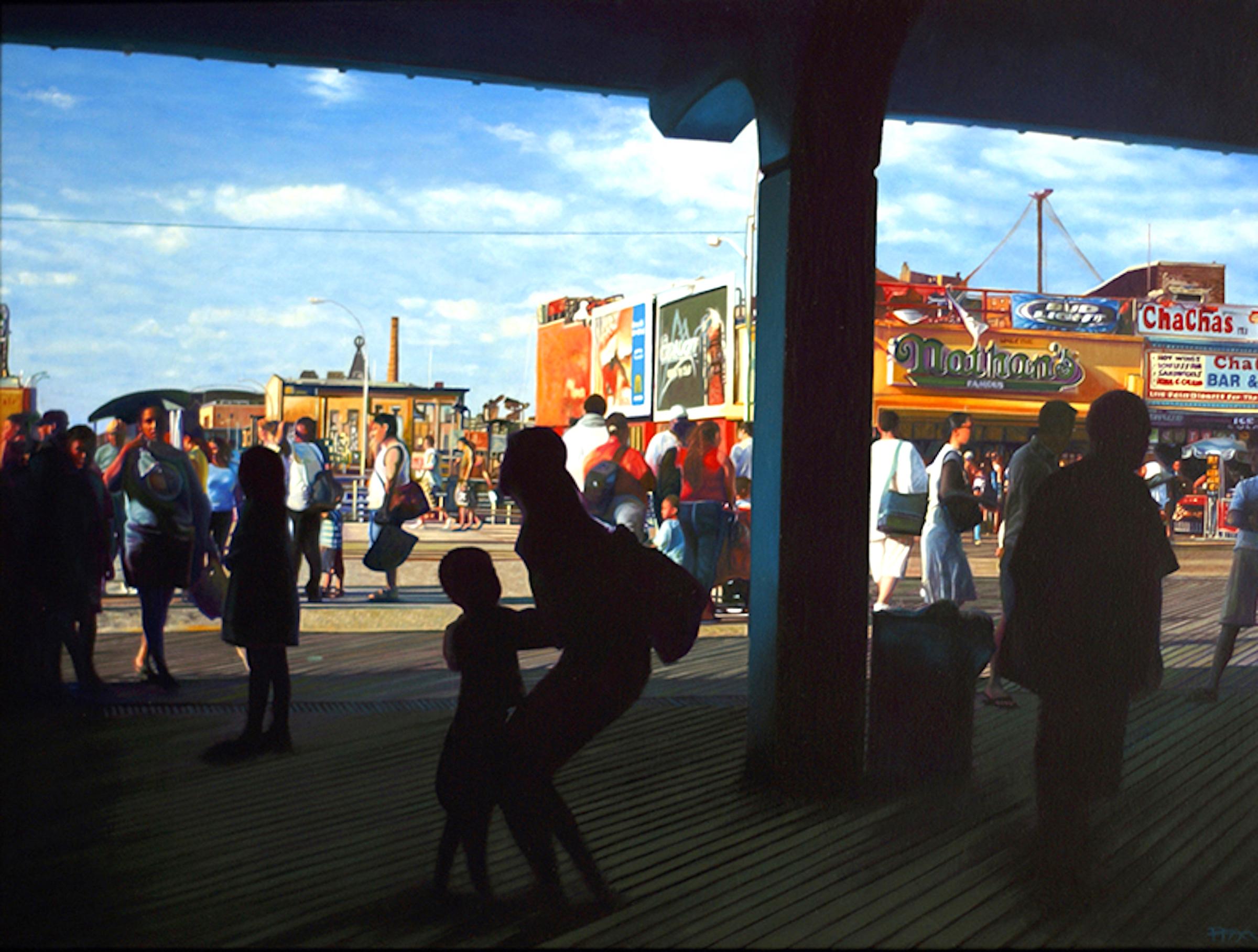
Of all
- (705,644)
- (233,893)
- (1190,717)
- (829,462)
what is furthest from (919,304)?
(233,893)

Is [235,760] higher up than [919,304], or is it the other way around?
[919,304]

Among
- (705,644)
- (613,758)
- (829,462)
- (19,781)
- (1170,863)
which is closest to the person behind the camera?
(19,781)

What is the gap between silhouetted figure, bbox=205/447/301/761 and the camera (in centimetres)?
423

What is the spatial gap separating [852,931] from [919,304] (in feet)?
31.1

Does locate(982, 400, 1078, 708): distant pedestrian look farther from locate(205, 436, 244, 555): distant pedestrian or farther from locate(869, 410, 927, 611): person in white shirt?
locate(205, 436, 244, 555): distant pedestrian

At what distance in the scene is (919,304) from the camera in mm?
11922

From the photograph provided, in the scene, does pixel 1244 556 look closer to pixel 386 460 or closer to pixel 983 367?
pixel 386 460

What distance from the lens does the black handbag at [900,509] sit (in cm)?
754

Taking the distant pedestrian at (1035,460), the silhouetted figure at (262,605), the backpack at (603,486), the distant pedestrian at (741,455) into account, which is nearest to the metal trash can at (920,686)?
the distant pedestrian at (1035,460)

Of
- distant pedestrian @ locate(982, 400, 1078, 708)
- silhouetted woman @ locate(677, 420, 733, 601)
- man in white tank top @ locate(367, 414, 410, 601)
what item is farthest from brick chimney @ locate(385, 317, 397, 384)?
silhouetted woman @ locate(677, 420, 733, 601)

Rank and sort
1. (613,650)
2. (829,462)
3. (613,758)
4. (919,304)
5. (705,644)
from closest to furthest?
(613,650) < (829,462) < (613,758) < (705,644) < (919,304)

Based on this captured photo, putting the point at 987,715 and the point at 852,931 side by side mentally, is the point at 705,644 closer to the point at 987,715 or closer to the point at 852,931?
the point at 987,715

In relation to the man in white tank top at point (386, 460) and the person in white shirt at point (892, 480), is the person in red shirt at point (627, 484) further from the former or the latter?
the man in white tank top at point (386, 460)

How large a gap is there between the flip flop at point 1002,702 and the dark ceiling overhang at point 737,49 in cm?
301
